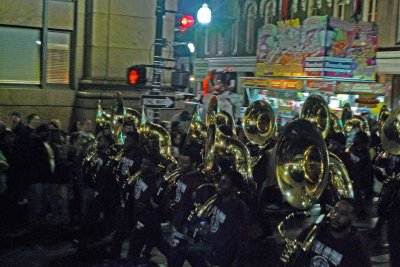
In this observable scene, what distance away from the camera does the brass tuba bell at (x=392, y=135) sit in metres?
8.44

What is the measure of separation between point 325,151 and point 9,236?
5076 mm

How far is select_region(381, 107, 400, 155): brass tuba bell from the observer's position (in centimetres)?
844

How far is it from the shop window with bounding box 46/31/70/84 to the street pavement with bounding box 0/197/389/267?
19.3ft

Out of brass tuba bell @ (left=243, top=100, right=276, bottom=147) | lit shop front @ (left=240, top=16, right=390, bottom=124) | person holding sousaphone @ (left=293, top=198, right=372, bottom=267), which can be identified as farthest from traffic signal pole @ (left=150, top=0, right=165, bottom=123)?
lit shop front @ (left=240, top=16, right=390, bottom=124)

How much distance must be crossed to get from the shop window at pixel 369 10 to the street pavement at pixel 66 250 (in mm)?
14976

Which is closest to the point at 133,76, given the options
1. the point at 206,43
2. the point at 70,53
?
the point at 70,53

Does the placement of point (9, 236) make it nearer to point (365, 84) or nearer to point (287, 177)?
point (287, 177)

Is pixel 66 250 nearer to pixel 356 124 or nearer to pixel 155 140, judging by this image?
pixel 155 140

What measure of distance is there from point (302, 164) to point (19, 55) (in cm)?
942

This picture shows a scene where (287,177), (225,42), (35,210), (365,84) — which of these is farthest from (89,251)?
(225,42)

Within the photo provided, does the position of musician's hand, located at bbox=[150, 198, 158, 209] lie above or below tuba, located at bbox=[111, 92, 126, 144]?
below

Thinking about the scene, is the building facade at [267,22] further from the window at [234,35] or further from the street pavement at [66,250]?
the street pavement at [66,250]

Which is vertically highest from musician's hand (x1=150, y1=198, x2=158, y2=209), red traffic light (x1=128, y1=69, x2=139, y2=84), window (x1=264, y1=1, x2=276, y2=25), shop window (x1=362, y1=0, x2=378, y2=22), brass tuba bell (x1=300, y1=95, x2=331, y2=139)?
window (x1=264, y1=1, x2=276, y2=25)

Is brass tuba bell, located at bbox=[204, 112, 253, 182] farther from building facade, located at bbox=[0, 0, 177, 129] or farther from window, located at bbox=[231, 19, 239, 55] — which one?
window, located at bbox=[231, 19, 239, 55]
